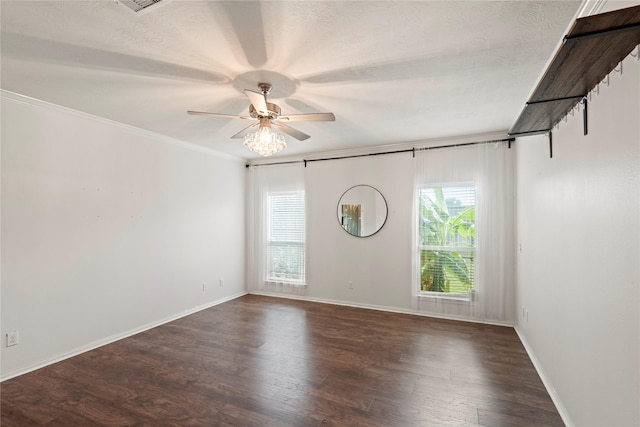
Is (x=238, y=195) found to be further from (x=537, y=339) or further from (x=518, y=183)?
(x=537, y=339)

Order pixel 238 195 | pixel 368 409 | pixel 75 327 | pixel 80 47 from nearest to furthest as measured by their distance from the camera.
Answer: pixel 80 47
pixel 368 409
pixel 75 327
pixel 238 195

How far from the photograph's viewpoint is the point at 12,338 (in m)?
2.77

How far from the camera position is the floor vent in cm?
161

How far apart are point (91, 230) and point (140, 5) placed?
268 centimetres

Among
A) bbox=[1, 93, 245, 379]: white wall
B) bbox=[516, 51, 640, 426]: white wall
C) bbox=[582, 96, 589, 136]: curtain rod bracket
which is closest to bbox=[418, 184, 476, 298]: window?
bbox=[516, 51, 640, 426]: white wall

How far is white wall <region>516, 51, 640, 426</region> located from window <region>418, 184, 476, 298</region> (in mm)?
1413

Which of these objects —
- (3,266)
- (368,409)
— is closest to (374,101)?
(368,409)

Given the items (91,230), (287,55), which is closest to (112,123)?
(91,230)

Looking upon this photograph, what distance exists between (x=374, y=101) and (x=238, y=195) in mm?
3466

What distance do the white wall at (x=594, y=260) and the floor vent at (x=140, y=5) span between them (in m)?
2.28

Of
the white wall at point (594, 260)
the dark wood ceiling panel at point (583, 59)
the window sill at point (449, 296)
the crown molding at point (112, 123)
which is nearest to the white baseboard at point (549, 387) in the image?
the white wall at point (594, 260)

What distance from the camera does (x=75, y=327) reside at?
3229mm

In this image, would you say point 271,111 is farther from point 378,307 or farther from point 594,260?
point 378,307

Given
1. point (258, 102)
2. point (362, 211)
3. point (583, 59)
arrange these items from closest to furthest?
point (583, 59) → point (258, 102) → point (362, 211)
